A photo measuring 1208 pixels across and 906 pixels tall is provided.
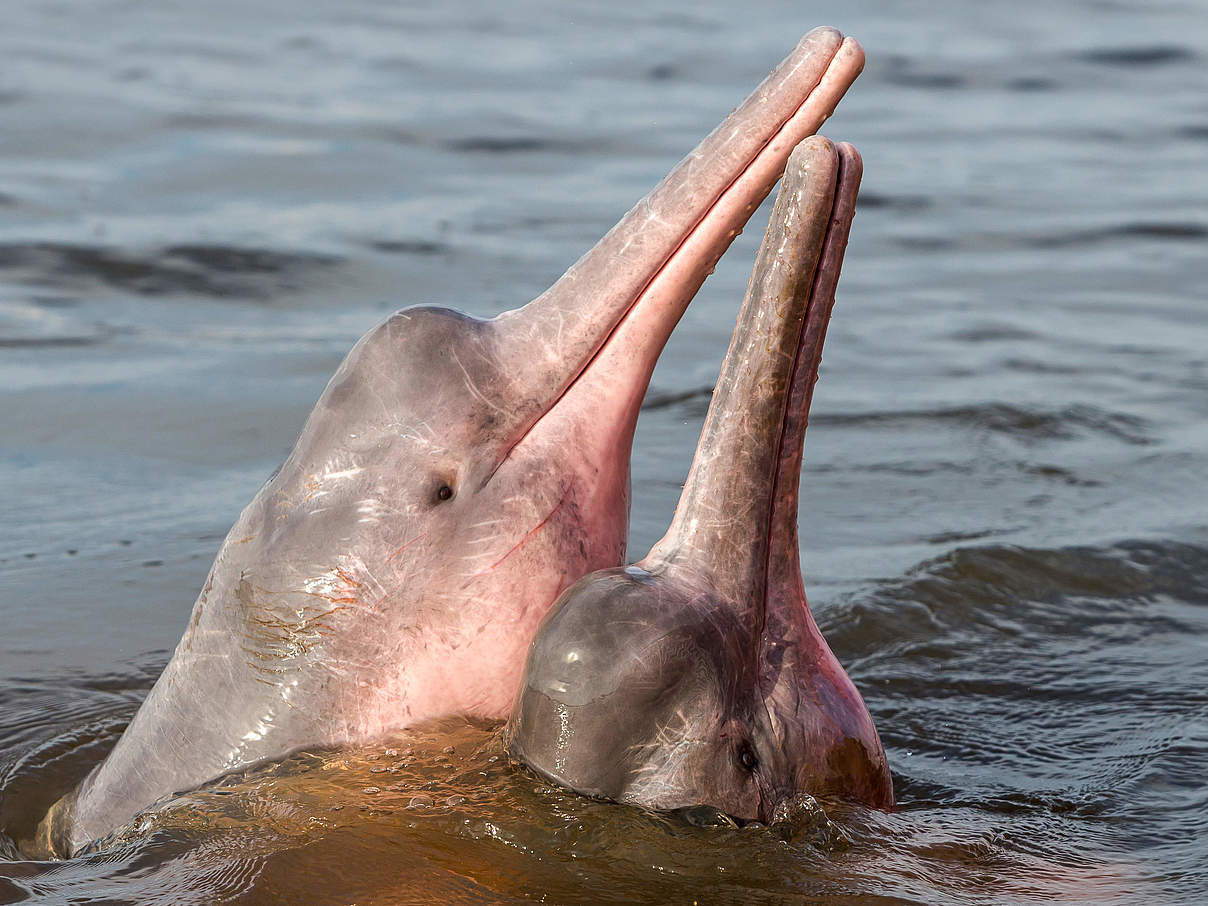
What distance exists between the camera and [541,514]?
4078 millimetres

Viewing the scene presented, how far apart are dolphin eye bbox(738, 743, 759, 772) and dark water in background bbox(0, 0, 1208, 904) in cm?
A: 19

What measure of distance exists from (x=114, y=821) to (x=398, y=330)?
55.6 inches

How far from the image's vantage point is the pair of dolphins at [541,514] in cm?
389

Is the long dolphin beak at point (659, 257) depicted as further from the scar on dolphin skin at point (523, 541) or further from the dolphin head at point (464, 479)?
the scar on dolphin skin at point (523, 541)

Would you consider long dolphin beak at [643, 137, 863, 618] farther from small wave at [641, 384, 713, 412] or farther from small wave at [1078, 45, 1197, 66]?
small wave at [1078, 45, 1197, 66]

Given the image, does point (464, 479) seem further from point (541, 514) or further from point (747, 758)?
point (747, 758)

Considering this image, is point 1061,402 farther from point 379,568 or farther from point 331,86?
point 331,86

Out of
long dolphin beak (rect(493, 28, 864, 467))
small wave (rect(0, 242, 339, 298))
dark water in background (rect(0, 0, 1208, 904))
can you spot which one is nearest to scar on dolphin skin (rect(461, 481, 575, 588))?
long dolphin beak (rect(493, 28, 864, 467))

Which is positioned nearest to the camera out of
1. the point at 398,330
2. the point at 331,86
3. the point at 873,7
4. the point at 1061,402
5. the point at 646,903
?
the point at 646,903

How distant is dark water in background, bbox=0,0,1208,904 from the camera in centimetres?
390

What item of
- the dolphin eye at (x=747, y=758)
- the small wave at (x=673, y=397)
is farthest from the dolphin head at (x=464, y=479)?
the small wave at (x=673, y=397)

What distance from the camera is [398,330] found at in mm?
4062

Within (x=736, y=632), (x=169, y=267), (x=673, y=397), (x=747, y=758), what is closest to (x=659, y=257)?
(x=736, y=632)

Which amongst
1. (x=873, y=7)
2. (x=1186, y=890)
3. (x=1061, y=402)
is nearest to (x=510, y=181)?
(x=1061, y=402)
